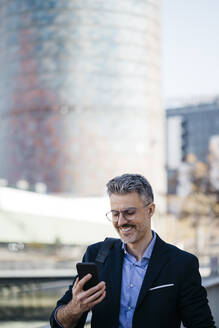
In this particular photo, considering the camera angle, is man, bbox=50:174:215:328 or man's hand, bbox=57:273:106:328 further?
man, bbox=50:174:215:328

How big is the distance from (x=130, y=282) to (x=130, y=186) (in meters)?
0.47

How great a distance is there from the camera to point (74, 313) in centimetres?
257

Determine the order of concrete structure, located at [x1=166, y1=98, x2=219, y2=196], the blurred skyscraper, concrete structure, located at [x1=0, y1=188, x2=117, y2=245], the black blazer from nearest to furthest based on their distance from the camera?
the black blazer
concrete structure, located at [x1=0, y1=188, x2=117, y2=245]
the blurred skyscraper
concrete structure, located at [x1=166, y1=98, x2=219, y2=196]

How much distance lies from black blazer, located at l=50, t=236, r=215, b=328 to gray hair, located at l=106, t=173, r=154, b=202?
30 cm

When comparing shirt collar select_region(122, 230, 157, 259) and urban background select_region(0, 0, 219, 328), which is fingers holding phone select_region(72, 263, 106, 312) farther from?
urban background select_region(0, 0, 219, 328)

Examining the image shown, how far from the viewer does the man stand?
8.63 ft

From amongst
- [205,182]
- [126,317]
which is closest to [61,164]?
[205,182]

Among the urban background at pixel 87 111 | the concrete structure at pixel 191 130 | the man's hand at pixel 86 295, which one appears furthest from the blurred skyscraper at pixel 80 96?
the man's hand at pixel 86 295

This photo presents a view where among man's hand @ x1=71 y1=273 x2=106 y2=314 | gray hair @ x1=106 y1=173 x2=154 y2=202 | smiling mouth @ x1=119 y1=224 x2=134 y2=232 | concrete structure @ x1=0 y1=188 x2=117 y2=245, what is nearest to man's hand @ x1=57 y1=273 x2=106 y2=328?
man's hand @ x1=71 y1=273 x2=106 y2=314

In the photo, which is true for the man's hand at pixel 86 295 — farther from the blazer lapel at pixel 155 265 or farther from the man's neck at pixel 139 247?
the man's neck at pixel 139 247

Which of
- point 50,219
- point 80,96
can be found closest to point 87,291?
point 50,219

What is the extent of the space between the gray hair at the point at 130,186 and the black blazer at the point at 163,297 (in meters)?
0.30

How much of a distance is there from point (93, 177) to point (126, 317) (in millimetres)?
36403

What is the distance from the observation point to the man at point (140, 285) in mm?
2629
